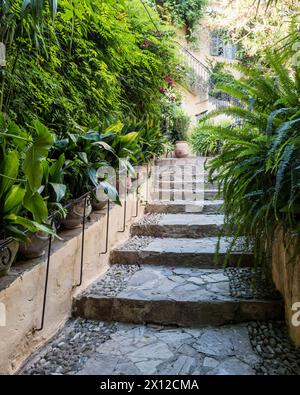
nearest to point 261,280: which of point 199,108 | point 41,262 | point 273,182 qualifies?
point 273,182

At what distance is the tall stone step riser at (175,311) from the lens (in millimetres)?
1557

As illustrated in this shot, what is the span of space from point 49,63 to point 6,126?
873 mm

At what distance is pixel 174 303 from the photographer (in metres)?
1.61

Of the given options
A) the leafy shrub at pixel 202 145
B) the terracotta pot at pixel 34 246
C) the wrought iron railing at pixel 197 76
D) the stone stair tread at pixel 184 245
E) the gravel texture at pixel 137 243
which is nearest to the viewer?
the terracotta pot at pixel 34 246

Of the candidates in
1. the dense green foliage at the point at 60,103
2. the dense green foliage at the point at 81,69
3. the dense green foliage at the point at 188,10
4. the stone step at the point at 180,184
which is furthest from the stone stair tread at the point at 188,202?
the dense green foliage at the point at 188,10

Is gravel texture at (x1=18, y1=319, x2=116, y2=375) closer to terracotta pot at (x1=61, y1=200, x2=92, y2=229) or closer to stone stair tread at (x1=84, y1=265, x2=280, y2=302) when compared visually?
stone stair tread at (x1=84, y1=265, x2=280, y2=302)

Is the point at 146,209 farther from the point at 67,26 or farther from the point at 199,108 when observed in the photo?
the point at 199,108

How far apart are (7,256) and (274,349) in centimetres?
115

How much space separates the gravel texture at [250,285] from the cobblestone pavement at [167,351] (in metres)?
0.14

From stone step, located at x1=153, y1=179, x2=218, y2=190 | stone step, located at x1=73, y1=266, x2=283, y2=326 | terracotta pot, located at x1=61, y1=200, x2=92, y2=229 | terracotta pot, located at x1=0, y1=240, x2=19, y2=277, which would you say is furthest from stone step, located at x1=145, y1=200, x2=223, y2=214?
terracotta pot, located at x1=0, y1=240, x2=19, y2=277

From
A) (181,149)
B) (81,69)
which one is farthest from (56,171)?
(181,149)

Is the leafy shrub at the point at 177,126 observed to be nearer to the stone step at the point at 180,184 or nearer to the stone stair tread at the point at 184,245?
the stone step at the point at 180,184

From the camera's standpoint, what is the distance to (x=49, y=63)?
2088mm

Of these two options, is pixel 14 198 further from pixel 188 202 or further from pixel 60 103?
pixel 188 202
